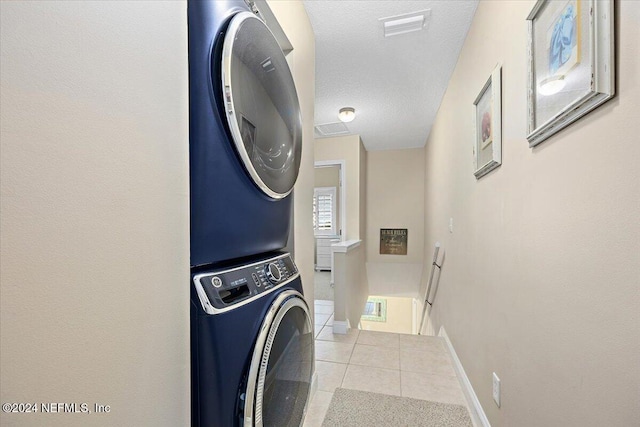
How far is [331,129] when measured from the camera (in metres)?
3.91

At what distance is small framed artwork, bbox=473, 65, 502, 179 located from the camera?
53.1 inches

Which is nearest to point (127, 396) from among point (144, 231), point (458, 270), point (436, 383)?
point (144, 231)

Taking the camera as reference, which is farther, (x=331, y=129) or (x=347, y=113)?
(x=331, y=129)

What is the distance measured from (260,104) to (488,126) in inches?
50.7

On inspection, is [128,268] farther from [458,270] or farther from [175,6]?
[458,270]

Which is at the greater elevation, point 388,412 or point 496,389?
point 496,389

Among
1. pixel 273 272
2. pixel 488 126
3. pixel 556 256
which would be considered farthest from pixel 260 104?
pixel 488 126

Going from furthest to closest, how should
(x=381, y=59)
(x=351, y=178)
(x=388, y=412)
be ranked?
1. (x=351, y=178)
2. (x=381, y=59)
3. (x=388, y=412)

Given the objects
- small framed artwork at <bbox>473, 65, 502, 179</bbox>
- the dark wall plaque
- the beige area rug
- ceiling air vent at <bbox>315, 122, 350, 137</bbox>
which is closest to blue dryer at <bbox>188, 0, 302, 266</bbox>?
small framed artwork at <bbox>473, 65, 502, 179</bbox>

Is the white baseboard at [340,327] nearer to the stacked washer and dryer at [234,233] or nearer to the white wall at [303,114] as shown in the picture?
the white wall at [303,114]

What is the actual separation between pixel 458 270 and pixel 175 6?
91.7 inches

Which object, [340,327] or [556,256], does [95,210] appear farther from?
[340,327]

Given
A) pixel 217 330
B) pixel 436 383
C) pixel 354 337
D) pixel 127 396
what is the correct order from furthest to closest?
pixel 354 337 < pixel 436 383 < pixel 217 330 < pixel 127 396

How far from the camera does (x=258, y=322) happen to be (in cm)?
72
